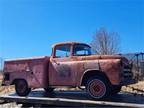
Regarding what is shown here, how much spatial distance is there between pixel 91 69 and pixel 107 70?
0.56 meters

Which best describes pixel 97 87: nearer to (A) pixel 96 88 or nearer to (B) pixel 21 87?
(A) pixel 96 88

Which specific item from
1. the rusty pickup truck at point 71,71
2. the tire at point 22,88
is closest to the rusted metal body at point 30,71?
the rusty pickup truck at point 71,71

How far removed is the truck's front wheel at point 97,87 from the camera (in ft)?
30.6

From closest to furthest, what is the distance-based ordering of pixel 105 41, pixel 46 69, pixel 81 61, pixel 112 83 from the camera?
pixel 112 83 → pixel 81 61 → pixel 46 69 → pixel 105 41

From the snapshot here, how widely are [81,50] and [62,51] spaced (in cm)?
67

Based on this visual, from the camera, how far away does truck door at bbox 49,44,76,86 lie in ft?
33.1

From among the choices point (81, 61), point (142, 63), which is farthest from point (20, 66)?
point (142, 63)

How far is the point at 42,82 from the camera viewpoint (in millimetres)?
10852

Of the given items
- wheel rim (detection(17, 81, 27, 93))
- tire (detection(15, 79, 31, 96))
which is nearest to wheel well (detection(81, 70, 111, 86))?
tire (detection(15, 79, 31, 96))

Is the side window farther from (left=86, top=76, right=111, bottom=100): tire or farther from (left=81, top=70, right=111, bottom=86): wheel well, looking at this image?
(left=86, top=76, right=111, bottom=100): tire

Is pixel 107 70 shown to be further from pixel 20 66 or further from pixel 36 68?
pixel 20 66

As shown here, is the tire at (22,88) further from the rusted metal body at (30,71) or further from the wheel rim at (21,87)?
the rusted metal body at (30,71)

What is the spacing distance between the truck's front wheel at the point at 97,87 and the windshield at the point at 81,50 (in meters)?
1.36

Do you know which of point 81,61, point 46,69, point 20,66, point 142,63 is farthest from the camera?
point 142,63
